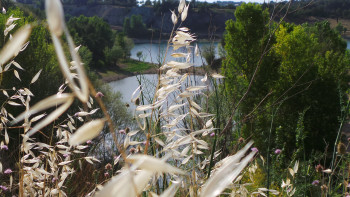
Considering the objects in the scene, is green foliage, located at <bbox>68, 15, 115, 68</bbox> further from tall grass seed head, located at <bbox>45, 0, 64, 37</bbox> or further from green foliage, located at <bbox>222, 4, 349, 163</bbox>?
tall grass seed head, located at <bbox>45, 0, 64, 37</bbox>

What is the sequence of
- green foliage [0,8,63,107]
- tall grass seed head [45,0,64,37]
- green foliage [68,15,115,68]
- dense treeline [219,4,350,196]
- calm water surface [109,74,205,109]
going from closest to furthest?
tall grass seed head [45,0,64,37] → calm water surface [109,74,205,109] → dense treeline [219,4,350,196] → green foliage [0,8,63,107] → green foliage [68,15,115,68]

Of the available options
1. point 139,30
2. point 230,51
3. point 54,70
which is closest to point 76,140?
point 230,51

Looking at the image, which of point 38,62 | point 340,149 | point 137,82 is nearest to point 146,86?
point 340,149

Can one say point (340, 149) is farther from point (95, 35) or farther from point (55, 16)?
point (95, 35)

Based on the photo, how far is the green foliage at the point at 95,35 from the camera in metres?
24.4

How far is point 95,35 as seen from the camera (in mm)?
25656

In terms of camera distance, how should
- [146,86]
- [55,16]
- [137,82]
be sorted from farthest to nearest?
[137,82] → [146,86] → [55,16]

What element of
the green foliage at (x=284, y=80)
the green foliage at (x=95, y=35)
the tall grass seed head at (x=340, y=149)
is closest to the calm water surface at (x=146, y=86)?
the tall grass seed head at (x=340, y=149)

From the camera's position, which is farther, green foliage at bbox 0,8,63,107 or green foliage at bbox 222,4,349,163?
green foliage at bbox 0,8,63,107

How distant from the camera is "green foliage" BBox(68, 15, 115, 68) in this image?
80.1ft

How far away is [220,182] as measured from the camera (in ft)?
1.02

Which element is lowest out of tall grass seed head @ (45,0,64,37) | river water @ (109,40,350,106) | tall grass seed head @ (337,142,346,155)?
river water @ (109,40,350,106)

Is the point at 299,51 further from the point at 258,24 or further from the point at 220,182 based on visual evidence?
the point at 220,182

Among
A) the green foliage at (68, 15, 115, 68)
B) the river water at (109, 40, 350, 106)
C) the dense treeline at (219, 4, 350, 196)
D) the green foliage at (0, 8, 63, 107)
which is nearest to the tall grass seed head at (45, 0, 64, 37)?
the river water at (109, 40, 350, 106)
